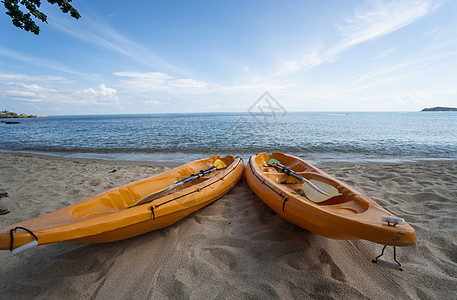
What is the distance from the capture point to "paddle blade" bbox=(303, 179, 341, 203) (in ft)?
8.63

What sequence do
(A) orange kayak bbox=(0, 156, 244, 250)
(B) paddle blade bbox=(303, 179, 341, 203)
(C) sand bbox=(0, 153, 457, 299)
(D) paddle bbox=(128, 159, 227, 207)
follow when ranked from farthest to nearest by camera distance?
1. (D) paddle bbox=(128, 159, 227, 207)
2. (B) paddle blade bbox=(303, 179, 341, 203)
3. (C) sand bbox=(0, 153, 457, 299)
4. (A) orange kayak bbox=(0, 156, 244, 250)

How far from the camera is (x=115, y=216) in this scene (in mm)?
1905

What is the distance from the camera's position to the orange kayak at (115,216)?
4.94ft

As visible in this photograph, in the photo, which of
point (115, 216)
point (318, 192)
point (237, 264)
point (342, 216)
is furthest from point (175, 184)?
point (342, 216)

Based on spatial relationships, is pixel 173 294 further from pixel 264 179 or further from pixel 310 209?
pixel 264 179

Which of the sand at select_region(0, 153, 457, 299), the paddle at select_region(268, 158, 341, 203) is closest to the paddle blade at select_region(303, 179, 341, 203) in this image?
the paddle at select_region(268, 158, 341, 203)

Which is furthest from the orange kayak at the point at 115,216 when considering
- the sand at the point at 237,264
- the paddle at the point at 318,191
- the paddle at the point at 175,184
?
the paddle at the point at 318,191

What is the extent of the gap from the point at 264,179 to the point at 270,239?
3.27 ft

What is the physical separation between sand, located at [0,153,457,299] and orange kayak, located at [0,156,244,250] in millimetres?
292

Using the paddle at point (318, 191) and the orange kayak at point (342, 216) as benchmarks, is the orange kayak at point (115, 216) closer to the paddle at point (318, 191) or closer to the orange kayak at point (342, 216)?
the orange kayak at point (342, 216)

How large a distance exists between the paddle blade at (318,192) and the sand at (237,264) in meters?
0.53

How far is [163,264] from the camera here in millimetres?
1982

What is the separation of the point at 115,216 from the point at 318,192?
250 centimetres

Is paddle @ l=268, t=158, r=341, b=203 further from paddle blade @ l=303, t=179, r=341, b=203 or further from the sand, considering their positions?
the sand
